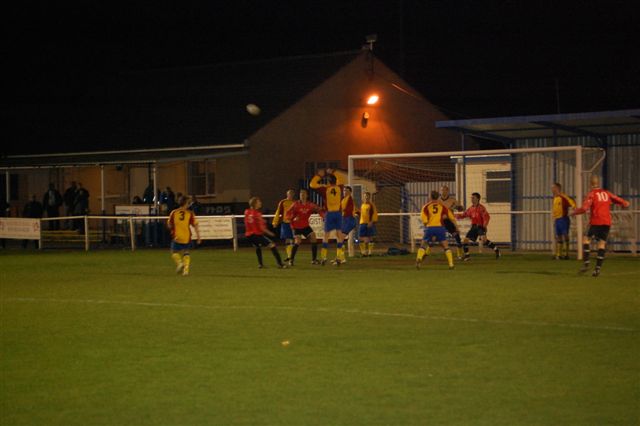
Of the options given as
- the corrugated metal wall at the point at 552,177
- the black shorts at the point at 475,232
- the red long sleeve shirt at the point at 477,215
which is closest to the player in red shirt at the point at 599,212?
the black shorts at the point at 475,232

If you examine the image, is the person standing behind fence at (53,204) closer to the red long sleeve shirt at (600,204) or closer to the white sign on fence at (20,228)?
the white sign on fence at (20,228)

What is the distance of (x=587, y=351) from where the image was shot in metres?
10.4

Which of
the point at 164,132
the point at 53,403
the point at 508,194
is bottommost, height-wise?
the point at 53,403

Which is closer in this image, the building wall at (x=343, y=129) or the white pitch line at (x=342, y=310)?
the white pitch line at (x=342, y=310)

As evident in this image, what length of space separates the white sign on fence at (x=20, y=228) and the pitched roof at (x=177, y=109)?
5643mm

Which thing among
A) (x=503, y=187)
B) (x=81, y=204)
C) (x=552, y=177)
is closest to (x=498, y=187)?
(x=503, y=187)

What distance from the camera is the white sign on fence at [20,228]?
34.4 meters

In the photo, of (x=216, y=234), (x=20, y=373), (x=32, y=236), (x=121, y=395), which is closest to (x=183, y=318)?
(x=20, y=373)

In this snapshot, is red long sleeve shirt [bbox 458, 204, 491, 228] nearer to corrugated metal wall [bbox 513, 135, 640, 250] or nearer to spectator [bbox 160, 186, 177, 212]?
corrugated metal wall [bbox 513, 135, 640, 250]

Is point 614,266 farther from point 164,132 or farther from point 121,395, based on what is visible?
point 164,132

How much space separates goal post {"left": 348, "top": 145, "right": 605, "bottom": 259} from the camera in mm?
26859

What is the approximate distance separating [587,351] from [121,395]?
4913mm

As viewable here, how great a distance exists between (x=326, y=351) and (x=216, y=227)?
21.9 m

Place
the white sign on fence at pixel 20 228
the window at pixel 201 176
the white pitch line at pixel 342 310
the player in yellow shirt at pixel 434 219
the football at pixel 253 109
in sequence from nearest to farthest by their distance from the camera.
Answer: the white pitch line at pixel 342 310
the player in yellow shirt at pixel 434 219
the white sign on fence at pixel 20 228
the football at pixel 253 109
the window at pixel 201 176
